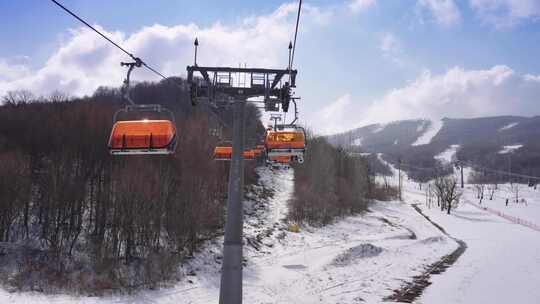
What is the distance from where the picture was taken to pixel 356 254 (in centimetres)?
3031

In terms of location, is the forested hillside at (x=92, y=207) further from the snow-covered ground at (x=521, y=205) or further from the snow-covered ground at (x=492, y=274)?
the snow-covered ground at (x=521, y=205)

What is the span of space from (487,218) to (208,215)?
73.6m

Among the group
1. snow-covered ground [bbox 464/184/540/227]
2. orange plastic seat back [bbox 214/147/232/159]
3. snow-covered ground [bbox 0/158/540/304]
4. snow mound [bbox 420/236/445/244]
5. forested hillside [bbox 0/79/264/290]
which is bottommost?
snow-covered ground [bbox 464/184/540/227]

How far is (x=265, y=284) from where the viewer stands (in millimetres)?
22719

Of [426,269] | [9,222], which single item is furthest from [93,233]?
[426,269]

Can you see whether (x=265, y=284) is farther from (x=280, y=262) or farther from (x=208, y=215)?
(x=208, y=215)

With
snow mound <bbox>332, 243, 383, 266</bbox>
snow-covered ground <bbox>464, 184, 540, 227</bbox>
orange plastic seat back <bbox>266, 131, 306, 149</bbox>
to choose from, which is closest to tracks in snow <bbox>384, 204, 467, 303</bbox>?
snow mound <bbox>332, 243, 383, 266</bbox>

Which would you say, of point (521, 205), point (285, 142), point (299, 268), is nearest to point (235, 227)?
point (285, 142)

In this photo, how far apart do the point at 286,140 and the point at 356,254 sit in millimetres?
16265

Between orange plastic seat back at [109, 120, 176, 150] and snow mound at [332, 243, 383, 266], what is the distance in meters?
19.5

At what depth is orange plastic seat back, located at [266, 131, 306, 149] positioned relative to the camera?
17609mm

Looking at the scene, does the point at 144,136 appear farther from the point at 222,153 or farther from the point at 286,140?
the point at 222,153

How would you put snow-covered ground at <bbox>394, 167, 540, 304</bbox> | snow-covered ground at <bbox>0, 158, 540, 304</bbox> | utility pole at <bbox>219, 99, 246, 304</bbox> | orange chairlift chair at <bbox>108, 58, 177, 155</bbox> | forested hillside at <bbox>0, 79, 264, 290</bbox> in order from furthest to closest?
forested hillside at <bbox>0, 79, 264, 290</bbox> → snow-covered ground at <bbox>394, 167, 540, 304</bbox> → snow-covered ground at <bbox>0, 158, 540, 304</bbox> → utility pole at <bbox>219, 99, 246, 304</bbox> → orange chairlift chair at <bbox>108, 58, 177, 155</bbox>

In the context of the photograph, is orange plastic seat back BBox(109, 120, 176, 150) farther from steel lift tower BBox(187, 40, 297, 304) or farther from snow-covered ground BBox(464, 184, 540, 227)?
snow-covered ground BBox(464, 184, 540, 227)
